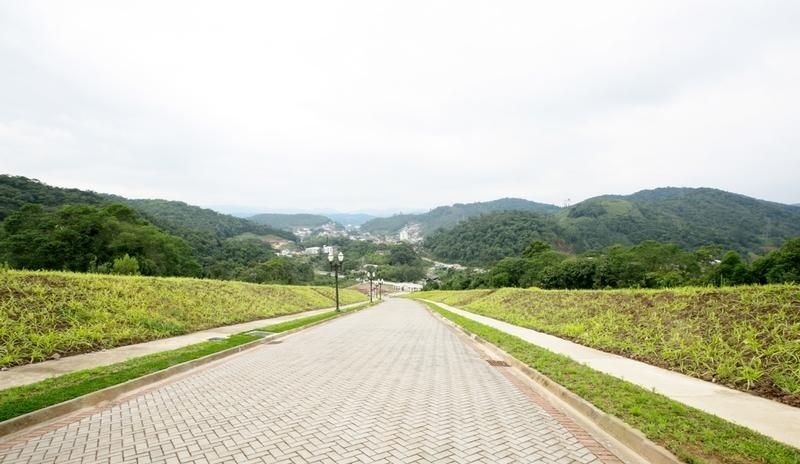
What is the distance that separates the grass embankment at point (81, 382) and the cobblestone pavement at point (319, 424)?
559 millimetres

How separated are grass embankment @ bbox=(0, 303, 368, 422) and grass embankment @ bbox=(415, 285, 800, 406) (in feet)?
38.6

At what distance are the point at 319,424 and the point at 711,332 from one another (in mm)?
9776

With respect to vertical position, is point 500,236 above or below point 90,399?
above

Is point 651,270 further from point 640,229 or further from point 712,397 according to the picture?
point 640,229

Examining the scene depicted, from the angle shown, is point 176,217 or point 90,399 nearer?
point 90,399

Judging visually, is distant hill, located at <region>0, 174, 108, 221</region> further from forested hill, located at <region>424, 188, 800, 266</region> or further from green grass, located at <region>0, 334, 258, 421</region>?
forested hill, located at <region>424, 188, 800, 266</region>

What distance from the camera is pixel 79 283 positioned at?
1312cm

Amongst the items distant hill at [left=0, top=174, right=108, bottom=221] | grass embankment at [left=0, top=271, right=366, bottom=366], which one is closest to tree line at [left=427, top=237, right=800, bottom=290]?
grass embankment at [left=0, top=271, right=366, bottom=366]

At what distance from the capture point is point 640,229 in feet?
519

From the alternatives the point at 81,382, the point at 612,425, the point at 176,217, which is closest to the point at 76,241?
the point at 81,382

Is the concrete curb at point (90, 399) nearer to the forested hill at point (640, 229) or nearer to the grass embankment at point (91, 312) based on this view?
the grass embankment at point (91, 312)

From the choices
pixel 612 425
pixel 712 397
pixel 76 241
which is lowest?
pixel 712 397

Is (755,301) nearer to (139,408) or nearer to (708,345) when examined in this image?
(708,345)

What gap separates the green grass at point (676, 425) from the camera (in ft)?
13.3
